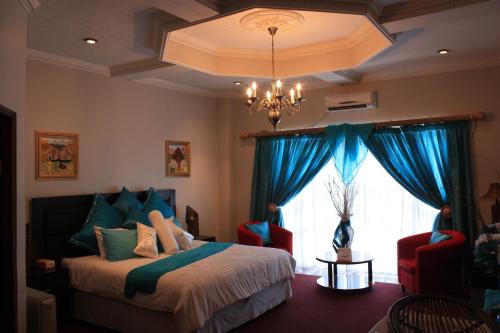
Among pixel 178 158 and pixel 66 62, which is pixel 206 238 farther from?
pixel 66 62

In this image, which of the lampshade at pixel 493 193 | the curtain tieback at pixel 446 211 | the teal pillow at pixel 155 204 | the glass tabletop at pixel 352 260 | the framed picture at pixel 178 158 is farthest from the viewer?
the framed picture at pixel 178 158

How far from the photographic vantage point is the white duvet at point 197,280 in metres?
3.21

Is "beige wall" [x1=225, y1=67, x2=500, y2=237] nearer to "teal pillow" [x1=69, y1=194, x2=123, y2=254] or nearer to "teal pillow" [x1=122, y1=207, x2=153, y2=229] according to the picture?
"teal pillow" [x1=122, y1=207, x2=153, y2=229]

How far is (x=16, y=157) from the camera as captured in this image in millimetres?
2646

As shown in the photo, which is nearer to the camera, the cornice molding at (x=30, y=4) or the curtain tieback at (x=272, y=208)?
the cornice molding at (x=30, y=4)

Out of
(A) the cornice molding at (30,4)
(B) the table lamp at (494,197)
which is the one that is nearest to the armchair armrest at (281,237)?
(B) the table lamp at (494,197)

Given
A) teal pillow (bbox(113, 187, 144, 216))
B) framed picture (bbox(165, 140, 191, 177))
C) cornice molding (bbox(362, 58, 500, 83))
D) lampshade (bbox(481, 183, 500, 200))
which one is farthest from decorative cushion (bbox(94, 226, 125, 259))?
lampshade (bbox(481, 183, 500, 200))

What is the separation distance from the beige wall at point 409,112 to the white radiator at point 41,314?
139 inches

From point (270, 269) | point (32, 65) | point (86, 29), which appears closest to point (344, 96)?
point (270, 269)

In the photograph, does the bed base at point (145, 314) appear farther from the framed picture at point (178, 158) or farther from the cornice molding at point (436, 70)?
the cornice molding at point (436, 70)

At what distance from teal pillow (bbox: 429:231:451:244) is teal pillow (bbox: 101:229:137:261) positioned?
3.35 metres

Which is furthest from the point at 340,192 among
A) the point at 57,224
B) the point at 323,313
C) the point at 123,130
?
the point at 57,224

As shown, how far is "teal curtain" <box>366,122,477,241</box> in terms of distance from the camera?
4.84 m

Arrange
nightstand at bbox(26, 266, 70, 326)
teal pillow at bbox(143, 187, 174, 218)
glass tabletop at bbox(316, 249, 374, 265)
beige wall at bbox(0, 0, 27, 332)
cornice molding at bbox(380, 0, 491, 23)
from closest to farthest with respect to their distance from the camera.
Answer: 1. beige wall at bbox(0, 0, 27, 332)
2. cornice molding at bbox(380, 0, 491, 23)
3. nightstand at bbox(26, 266, 70, 326)
4. glass tabletop at bbox(316, 249, 374, 265)
5. teal pillow at bbox(143, 187, 174, 218)
